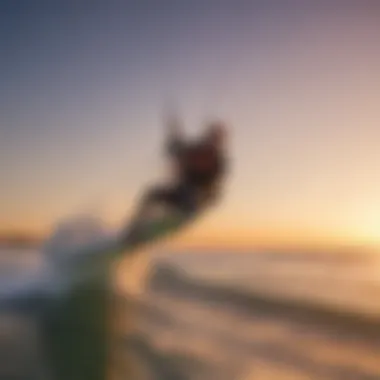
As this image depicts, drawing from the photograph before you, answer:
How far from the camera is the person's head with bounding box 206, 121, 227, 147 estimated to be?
1135 millimetres

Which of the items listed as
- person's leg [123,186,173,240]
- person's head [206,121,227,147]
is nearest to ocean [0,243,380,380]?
person's leg [123,186,173,240]

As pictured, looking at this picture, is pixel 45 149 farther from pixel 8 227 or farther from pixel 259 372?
pixel 259 372

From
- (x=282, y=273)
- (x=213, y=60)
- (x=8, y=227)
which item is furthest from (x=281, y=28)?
(x=8, y=227)

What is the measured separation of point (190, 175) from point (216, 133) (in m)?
0.08

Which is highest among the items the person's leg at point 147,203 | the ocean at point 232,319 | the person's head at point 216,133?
the person's head at point 216,133

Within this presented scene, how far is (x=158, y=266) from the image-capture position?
1.12 metres

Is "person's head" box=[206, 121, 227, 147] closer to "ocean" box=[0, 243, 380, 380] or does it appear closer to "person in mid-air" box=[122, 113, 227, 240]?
"person in mid-air" box=[122, 113, 227, 240]

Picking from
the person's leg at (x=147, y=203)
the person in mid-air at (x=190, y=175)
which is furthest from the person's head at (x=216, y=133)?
the person's leg at (x=147, y=203)

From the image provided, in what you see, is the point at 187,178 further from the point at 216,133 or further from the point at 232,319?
the point at 232,319

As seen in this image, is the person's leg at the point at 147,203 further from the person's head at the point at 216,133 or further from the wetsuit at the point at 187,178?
the person's head at the point at 216,133

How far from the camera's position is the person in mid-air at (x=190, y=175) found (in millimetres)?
1114

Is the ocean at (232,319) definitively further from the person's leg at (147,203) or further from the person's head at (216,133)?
the person's head at (216,133)

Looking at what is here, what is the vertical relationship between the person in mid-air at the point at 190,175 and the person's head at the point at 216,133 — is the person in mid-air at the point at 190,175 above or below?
below

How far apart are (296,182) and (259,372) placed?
303 millimetres
